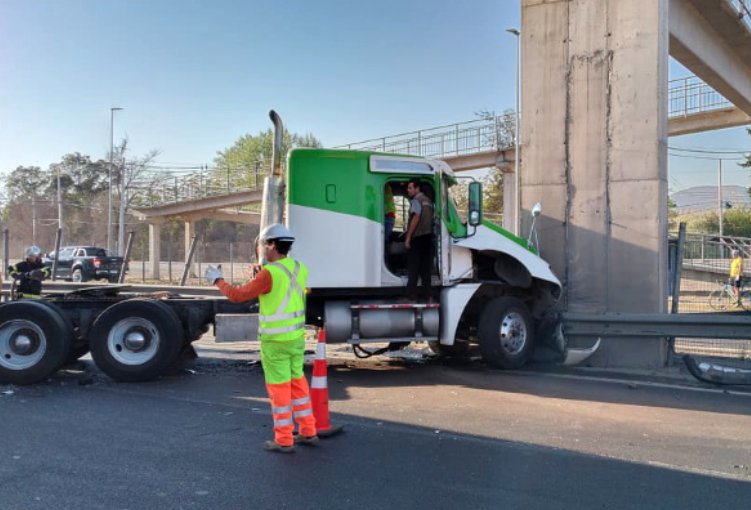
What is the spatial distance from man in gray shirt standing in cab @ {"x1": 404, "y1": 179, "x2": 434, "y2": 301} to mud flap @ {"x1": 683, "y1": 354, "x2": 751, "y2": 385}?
3664mm

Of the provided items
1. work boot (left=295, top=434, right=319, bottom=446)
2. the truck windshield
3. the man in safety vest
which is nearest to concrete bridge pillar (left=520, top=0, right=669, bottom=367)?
the truck windshield

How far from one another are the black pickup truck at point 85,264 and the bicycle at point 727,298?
23.9m

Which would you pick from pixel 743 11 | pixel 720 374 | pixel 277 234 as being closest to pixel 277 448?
pixel 277 234

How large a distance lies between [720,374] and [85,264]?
85.7 feet

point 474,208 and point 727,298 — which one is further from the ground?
point 474,208

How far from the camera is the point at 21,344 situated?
7.72 meters

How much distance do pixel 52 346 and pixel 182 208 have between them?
31702 millimetres

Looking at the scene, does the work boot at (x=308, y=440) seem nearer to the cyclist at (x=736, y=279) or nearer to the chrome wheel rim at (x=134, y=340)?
the chrome wheel rim at (x=134, y=340)

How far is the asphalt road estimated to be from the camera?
423cm

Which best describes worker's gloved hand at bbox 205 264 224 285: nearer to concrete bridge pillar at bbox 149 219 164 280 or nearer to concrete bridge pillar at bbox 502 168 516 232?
concrete bridge pillar at bbox 502 168 516 232

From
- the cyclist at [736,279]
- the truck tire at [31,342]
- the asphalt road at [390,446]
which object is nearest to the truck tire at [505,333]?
the asphalt road at [390,446]

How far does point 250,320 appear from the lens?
8062mm

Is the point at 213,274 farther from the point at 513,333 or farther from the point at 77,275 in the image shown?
the point at 77,275

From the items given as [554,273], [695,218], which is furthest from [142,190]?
[695,218]
